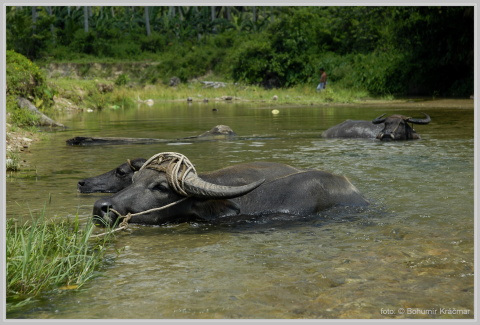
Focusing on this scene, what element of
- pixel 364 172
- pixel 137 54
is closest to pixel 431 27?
pixel 364 172

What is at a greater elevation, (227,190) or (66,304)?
(227,190)

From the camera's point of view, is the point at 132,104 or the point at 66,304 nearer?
the point at 66,304

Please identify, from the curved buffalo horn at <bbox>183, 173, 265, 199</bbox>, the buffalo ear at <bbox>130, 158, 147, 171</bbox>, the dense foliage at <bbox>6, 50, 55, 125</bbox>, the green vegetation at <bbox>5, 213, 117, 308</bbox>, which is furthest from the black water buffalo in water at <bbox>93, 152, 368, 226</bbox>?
the dense foliage at <bbox>6, 50, 55, 125</bbox>

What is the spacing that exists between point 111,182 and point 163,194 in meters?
1.45

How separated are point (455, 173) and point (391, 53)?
85.7ft

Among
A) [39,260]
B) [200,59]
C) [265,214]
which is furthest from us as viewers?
[200,59]

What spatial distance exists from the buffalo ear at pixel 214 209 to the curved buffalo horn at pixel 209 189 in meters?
0.26

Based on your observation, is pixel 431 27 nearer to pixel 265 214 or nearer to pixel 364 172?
pixel 364 172

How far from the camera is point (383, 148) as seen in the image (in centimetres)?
1097

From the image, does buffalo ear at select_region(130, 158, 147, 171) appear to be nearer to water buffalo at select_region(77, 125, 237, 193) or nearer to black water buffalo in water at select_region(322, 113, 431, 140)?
water buffalo at select_region(77, 125, 237, 193)

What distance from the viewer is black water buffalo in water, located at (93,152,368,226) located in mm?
5305

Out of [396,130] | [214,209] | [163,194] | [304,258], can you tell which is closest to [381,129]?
[396,130]

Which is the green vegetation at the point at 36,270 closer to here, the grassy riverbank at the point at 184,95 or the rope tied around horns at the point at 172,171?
the rope tied around horns at the point at 172,171

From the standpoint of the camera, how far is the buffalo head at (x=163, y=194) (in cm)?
527
